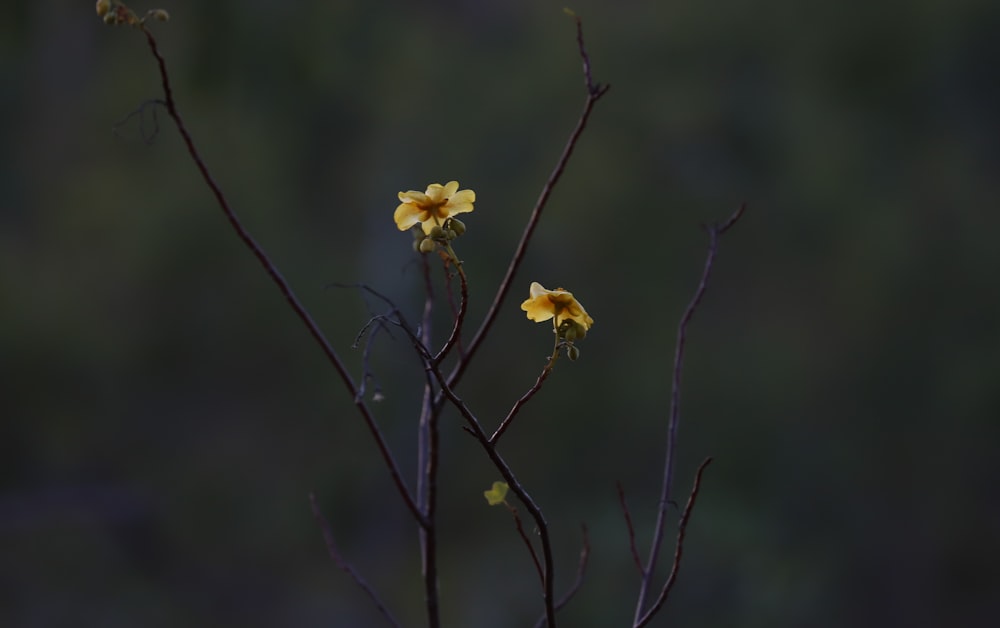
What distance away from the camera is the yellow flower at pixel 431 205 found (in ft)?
1.70

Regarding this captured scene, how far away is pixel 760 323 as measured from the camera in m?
5.04

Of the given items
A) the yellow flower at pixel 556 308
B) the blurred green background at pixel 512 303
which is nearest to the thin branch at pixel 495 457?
the yellow flower at pixel 556 308

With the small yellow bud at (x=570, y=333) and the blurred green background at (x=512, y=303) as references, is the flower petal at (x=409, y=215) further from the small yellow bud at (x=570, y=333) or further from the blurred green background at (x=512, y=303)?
the blurred green background at (x=512, y=303)

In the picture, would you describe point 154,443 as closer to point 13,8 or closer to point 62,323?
point 62,323

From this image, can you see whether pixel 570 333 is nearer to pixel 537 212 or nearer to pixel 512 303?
pixel 537 212

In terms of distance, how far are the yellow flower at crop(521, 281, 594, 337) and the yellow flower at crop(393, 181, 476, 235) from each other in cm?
6

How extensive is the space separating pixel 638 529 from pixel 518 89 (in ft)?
7.21

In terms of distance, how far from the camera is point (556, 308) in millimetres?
517

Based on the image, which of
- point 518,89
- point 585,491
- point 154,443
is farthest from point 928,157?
point 154,443

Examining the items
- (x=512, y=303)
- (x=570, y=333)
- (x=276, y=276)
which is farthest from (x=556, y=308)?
(x=512, y=303)

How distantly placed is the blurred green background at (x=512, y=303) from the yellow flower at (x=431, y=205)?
335cm

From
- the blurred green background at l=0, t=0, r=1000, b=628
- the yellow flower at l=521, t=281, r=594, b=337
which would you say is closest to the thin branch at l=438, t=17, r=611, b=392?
the yellow flower at l=521, t=281, r=594, b=337

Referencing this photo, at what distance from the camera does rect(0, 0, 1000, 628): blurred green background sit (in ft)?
13.3

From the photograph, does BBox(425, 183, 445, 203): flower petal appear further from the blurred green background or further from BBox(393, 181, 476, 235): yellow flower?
the blurred green background
